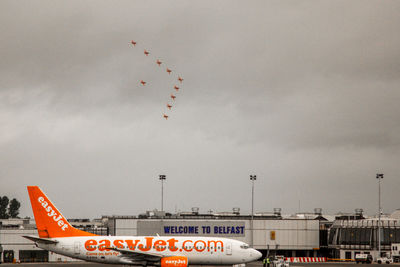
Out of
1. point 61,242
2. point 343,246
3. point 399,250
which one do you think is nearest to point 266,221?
point 343,246

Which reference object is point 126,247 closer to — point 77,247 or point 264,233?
point 77,247

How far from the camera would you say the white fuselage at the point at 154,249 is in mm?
65250

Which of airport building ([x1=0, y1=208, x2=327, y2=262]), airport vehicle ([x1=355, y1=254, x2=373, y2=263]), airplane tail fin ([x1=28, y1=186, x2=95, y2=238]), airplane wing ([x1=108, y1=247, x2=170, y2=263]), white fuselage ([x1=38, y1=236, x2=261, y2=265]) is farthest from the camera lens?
airport building ([x1=0, y1=208, x2=327, y2=262])

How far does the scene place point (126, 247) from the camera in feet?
217

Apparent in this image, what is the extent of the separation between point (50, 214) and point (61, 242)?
321 cm

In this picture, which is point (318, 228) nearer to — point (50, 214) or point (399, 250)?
point (399, 250)

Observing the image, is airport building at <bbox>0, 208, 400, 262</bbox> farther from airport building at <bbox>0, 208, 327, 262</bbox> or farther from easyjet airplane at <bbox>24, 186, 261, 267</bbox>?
easyjet airplane at <bbox>24, 186, 261, 267</bbox>

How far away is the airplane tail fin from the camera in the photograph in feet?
216

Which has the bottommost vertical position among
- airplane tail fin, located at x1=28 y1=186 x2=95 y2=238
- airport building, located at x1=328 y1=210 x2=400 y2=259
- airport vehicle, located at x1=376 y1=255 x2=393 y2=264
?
airport vehicle, located at x1=376 y1=255 x2=393 y2=264

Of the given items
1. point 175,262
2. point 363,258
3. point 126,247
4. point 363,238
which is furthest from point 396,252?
point 126,247

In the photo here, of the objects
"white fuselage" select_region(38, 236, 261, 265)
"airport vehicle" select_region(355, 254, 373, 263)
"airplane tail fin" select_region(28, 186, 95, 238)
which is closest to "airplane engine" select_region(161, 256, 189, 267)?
"white fuselage" select_region(38, 236, 261, 265)

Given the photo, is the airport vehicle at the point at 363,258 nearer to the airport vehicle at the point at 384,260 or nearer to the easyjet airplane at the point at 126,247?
the airport vehicle at the point at 384,260

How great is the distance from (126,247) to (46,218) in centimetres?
902

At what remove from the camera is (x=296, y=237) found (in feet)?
329
